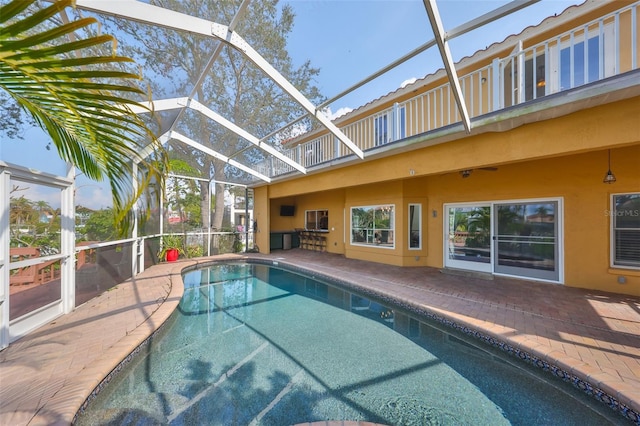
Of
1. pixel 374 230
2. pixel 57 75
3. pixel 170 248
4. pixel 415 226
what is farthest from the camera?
pixel 170 248

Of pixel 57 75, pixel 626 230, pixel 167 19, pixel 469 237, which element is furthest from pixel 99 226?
pixel 626 230

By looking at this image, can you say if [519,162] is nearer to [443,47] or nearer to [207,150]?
[443,47]

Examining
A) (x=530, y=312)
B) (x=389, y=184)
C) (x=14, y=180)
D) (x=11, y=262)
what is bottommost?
(x=530, y=312)

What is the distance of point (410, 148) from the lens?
613 cm

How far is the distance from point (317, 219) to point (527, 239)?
8.88m

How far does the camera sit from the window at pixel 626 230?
5.23 metres

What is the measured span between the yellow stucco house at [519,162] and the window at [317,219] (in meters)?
2.94

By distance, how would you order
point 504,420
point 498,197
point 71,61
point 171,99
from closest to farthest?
1. point 71,61
2. point 504,420
3. point 171,99
4. point 498,197

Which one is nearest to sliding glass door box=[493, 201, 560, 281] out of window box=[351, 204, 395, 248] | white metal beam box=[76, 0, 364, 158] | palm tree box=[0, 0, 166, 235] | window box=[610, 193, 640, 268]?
window box=[610, 193, 640, 268]

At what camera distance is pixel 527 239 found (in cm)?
654

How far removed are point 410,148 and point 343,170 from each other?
2.66 m

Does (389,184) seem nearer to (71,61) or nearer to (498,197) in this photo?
(498,197)

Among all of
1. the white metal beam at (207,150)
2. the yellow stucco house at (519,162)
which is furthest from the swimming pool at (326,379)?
the white metal beam at (207,150)

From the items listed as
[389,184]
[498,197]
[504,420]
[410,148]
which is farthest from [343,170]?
[504,420]
